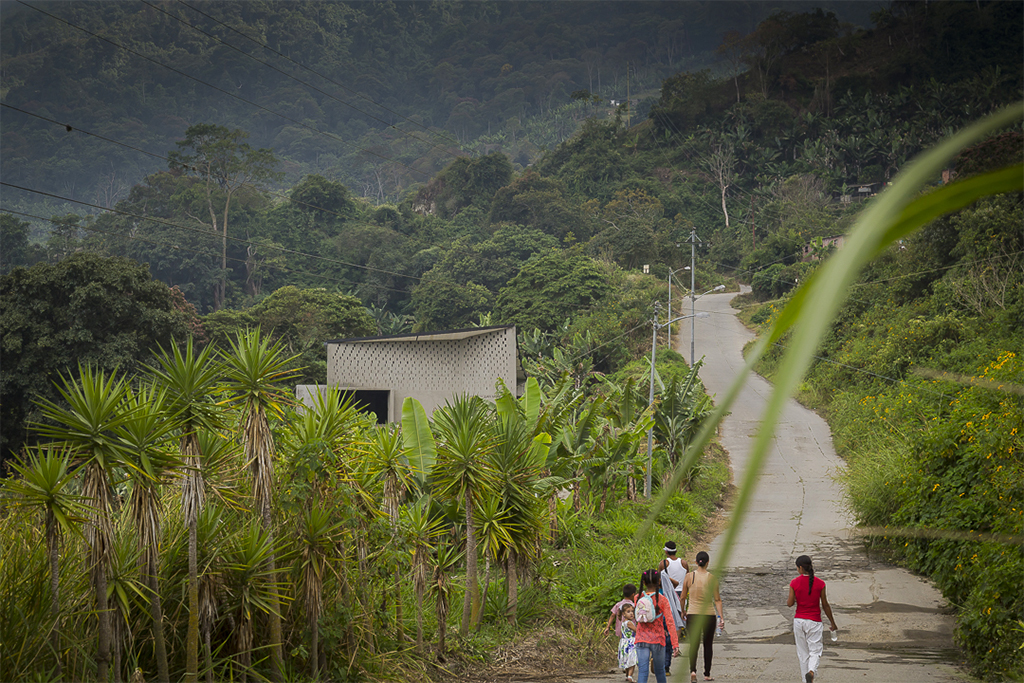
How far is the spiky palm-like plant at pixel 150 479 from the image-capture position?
4.47 metres

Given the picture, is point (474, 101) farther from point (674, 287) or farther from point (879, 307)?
point (879, 307)

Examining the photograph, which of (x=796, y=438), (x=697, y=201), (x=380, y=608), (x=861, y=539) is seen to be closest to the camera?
(x=380, y=608)

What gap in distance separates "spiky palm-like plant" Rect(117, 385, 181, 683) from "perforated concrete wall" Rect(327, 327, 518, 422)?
16.4 m

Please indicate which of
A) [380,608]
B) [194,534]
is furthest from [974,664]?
[194,534]

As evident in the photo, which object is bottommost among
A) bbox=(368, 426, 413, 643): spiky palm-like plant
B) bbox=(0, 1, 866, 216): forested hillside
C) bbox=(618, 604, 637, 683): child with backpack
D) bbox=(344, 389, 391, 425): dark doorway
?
bbox=(618, 604, 637, 683): child with backpack

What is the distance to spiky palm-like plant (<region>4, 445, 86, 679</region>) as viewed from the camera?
411cm

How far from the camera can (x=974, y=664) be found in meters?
7.00

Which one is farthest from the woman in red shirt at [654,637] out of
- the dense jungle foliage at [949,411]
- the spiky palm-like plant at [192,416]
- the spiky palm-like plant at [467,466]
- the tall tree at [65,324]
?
the tall tree at [65,324]

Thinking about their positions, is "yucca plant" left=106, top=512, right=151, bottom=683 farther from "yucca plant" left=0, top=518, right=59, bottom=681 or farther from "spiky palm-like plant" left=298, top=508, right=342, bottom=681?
"spiky palm-like plant" left=298, top=508, right=342, bottom=681

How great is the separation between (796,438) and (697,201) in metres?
40.7

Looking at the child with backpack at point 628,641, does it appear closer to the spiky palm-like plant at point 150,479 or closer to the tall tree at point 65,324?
the spiky palm-like plant at point 150,479

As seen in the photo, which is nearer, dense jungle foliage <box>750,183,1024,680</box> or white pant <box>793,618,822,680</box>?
white pant <box>793,618,822,680</box>

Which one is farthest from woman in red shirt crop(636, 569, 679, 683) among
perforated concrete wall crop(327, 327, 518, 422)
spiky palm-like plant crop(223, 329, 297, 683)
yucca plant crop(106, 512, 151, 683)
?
perforated concrete wall crop(327, 327, 518, 422)

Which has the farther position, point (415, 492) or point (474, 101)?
point (474, 101)
